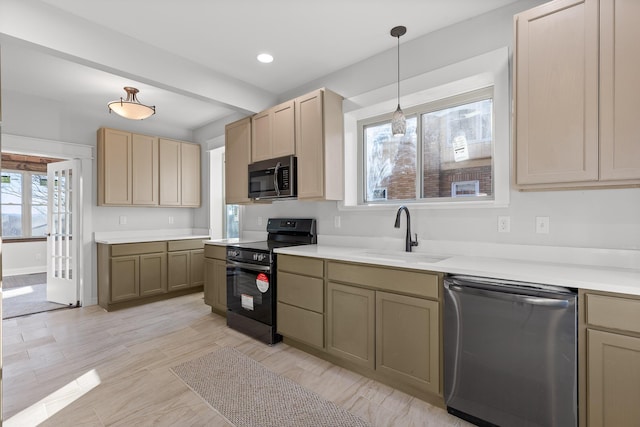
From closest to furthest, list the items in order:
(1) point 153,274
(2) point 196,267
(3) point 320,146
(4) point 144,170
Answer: (3) point 320,146, (1) point 153,274, (4) point 144,170, (2) point 196,267

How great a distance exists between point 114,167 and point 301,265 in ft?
10.5

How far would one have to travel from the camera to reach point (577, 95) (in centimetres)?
165

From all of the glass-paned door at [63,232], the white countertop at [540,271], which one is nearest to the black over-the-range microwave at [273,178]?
the white countertop at [540,271]

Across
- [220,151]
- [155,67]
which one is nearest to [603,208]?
[155,67]

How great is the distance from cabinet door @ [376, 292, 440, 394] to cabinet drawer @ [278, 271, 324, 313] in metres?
0.55

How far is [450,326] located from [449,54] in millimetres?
2050

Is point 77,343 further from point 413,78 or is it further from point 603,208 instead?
point 603,208

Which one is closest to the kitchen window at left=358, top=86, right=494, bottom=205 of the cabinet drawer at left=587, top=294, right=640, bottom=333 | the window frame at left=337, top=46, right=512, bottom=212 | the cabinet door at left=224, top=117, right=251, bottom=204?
the window frame at left=337, top=46, right=512, bottom=212

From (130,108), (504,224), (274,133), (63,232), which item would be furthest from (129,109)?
(504,224)

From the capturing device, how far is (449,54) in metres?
2.41

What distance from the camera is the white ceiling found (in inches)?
84.2

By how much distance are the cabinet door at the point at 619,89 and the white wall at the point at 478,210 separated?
1.10ft

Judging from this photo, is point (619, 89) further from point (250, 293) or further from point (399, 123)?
point (250, 293)

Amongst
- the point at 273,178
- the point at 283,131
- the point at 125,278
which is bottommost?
the point at 125,278
